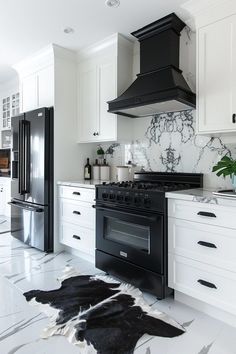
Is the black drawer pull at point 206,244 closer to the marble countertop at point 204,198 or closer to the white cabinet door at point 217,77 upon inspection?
the marble countertop at point 204,198

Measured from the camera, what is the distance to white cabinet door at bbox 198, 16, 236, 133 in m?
2.10

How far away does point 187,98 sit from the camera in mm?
2385

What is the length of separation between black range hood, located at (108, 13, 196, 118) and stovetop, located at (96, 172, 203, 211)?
2.41 feet

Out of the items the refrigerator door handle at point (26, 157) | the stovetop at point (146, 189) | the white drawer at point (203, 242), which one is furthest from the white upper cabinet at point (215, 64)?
the refrigerator door handle at point (26, 157)

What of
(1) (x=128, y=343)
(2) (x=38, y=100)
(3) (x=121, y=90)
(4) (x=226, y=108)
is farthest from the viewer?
(2) (x=38, y=100)

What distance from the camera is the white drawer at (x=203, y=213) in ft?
5.96

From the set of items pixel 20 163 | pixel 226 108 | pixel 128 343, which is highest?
pixel 226 108

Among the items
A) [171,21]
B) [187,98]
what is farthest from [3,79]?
[187,98]

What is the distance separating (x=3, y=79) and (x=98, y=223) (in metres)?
3.66

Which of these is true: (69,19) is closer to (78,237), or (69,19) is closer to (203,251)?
(78,237)

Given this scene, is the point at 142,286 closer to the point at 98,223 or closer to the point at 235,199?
the point at 98,223

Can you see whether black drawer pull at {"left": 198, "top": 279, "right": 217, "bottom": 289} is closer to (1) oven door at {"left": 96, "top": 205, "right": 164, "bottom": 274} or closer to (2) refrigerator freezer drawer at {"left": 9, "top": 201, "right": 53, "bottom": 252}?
(1) oven door at {"left": 96, "top": 205, "right": 164, "bottom": 274}

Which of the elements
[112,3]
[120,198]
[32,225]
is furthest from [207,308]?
[112,3]

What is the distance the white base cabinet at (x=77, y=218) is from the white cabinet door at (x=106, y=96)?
749mm
